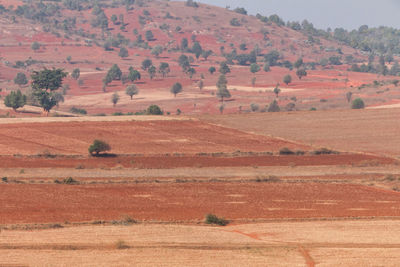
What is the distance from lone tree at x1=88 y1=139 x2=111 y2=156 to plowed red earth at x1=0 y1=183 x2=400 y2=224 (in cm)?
2120

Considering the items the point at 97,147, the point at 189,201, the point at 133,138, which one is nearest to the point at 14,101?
the point at 133,138

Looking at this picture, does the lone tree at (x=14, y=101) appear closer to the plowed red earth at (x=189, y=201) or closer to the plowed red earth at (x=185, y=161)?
the plowed red earth at (x=185, y=161)

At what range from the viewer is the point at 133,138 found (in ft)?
321

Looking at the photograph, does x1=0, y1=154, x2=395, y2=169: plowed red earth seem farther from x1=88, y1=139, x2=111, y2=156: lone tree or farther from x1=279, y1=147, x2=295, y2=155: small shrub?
x1=279, y1=147, x2=295, y2=155: small shrub

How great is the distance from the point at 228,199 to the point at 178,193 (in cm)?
513

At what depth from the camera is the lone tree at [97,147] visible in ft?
278

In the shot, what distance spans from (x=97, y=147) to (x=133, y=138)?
13.4 metres

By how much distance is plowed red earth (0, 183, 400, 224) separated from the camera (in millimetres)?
48156

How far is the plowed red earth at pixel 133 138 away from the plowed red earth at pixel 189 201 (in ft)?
82.1

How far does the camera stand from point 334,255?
118ft

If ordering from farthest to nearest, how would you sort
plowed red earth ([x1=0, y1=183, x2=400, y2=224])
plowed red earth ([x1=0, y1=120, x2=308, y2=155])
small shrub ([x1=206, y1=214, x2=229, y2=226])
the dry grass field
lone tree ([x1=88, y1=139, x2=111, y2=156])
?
the dry grass field < plowed red earth ([x1=0, y1=120, x2=308, y2=155]) < lone tree ([x1=88, y1=139, x2=111, y2=156]) < plowed red earth ([x1=0, y1=183, x2=400, y2=224]) < small shrub ([x1=206, y1=214, x2=229, y2=226])

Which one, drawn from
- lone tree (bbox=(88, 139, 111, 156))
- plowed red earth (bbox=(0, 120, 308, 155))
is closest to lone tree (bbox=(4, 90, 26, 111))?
plowed red earth (bbox=(0, 120, 308, 155))

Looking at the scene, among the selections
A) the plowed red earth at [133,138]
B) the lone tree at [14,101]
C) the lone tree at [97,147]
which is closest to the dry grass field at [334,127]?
the plowed red earth at [133,138]

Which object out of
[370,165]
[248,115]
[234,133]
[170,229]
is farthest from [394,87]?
[170,229]
